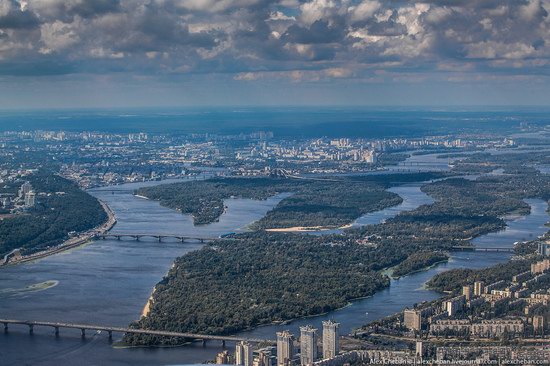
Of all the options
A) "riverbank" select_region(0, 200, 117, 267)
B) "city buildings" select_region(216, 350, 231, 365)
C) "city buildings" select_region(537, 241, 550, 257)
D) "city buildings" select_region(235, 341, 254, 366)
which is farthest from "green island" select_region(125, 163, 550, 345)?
"riverbank" select_region(0, 200, 117, 267)

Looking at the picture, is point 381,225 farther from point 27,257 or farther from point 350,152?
point 350,152

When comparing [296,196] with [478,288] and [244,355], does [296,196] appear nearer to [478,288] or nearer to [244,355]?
[478,288]

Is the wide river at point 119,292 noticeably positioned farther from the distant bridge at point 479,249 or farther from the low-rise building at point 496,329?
the low-rise building at point 496,329

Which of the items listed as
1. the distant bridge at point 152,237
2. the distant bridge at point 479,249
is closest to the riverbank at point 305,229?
the distant bridge at point 152,237

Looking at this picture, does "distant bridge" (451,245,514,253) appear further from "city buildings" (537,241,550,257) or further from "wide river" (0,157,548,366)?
"city buildings" (537,241,550,257)

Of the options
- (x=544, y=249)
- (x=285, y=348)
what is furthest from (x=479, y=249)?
(x=285, y=348)
